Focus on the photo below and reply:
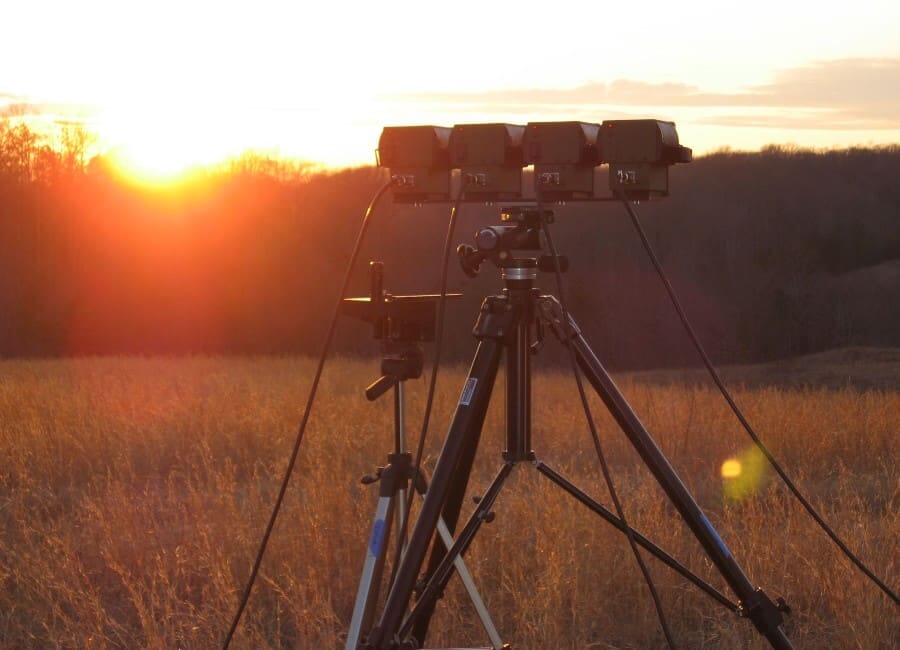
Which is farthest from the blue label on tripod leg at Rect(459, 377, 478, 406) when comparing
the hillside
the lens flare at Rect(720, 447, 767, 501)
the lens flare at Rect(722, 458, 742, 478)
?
the hillside

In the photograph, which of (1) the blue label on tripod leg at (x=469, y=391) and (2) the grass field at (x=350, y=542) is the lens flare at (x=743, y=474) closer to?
(2) the grass field at (x=350, y=542)

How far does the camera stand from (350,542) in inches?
177

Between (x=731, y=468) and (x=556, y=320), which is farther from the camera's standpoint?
(x=731, y=468)

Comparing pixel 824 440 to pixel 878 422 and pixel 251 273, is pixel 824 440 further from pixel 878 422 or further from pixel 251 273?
pixel 251 273

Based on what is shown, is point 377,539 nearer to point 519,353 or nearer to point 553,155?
point 519,353

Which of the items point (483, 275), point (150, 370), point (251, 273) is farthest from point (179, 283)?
point (150, 370)

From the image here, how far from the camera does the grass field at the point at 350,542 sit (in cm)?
383

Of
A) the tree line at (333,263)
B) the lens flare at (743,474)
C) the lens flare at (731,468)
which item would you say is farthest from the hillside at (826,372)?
the lens flare at (731,468)

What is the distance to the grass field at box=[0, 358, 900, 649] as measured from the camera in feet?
12.6

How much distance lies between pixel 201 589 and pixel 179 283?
37.3m

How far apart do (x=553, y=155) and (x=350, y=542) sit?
2.48 m

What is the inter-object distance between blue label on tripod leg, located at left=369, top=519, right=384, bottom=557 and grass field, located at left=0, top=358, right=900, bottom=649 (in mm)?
1038

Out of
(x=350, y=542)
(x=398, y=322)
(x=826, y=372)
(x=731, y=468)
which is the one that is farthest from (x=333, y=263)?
(x=398, y=322)

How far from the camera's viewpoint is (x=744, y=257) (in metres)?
54.4
